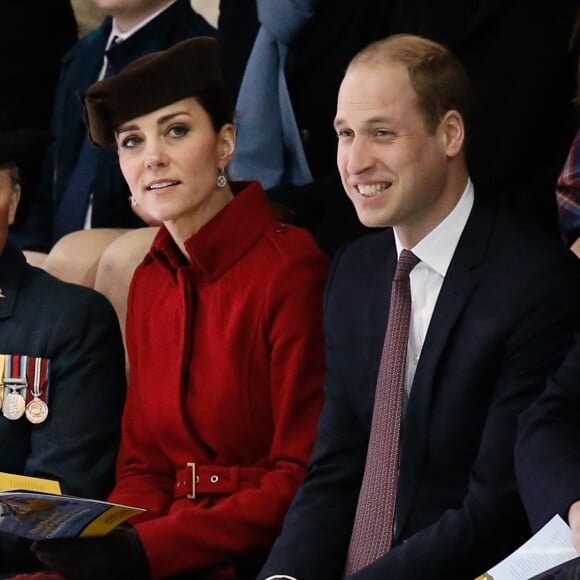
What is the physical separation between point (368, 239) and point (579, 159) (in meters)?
0.45

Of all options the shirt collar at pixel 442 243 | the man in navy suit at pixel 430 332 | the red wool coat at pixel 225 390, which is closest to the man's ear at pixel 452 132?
the man in navy suit at pixel 430 332

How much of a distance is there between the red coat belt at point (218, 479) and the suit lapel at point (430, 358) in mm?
471

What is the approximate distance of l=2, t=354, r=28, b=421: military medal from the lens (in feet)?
10.5

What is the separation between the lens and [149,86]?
319 centimetres

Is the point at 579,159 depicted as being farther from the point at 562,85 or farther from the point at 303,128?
the point at 303,128

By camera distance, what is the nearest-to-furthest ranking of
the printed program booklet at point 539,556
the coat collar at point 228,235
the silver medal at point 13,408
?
the printed program booklet at point 539,556 → the coat collar at point 228,235 → the silver medal at point 13,408

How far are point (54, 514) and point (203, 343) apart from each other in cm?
56

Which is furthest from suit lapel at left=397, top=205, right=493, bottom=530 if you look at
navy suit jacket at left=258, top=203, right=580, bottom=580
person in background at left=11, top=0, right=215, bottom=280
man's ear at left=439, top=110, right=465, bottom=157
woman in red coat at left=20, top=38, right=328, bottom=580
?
person in background at left=11, top=0, right=215, bottom=280

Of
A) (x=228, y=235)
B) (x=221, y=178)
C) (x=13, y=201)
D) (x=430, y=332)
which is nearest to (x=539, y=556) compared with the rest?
(x=430, y=332)

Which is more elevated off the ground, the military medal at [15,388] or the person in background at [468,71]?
the person in background at [468,71]

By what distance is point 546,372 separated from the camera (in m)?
2.56

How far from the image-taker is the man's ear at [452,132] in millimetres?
2770

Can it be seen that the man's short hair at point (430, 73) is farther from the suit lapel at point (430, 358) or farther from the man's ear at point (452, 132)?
the suit lapel at point (430, 358)

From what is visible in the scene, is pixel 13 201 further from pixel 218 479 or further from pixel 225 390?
pixel 218 479
